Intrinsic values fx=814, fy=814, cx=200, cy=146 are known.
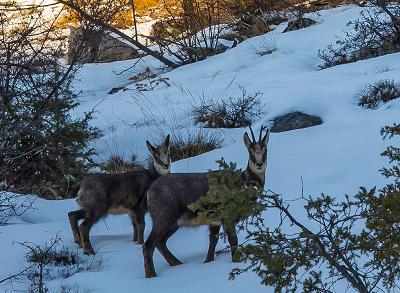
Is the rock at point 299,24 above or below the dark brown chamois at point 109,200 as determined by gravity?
above

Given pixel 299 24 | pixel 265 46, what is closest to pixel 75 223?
pixel 265 46

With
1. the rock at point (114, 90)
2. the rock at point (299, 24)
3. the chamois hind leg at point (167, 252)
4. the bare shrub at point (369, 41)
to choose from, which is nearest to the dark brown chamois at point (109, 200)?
the chamois hind leg at point (167, 252)

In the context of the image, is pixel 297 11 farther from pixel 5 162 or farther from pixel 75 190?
pixel 5 162

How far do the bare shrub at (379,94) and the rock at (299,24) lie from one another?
22.5 feet

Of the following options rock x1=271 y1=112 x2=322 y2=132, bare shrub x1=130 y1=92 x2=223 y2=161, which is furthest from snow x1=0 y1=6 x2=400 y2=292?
rock x1=271 y1=112 x2=322 y2=132

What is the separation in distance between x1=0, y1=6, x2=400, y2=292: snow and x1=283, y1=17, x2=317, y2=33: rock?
283mm

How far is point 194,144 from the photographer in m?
11.4

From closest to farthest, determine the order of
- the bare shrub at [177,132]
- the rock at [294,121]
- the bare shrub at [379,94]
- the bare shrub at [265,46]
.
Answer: the rock at [294,121]
the bare shrub at [379,94]
the bare shrub at [177,132]
the bare shrub at [265,46]

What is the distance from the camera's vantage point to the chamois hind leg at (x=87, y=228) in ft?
25.1

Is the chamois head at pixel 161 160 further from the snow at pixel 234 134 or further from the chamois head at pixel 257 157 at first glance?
the chamois head at pixel 257 157

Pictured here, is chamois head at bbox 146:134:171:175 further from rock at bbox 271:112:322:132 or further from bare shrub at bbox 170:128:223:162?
rock at bbox 271:112:322:132

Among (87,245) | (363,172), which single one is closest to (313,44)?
(363,172)

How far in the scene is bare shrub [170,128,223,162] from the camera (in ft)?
37.2

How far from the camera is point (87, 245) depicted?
7676mm
